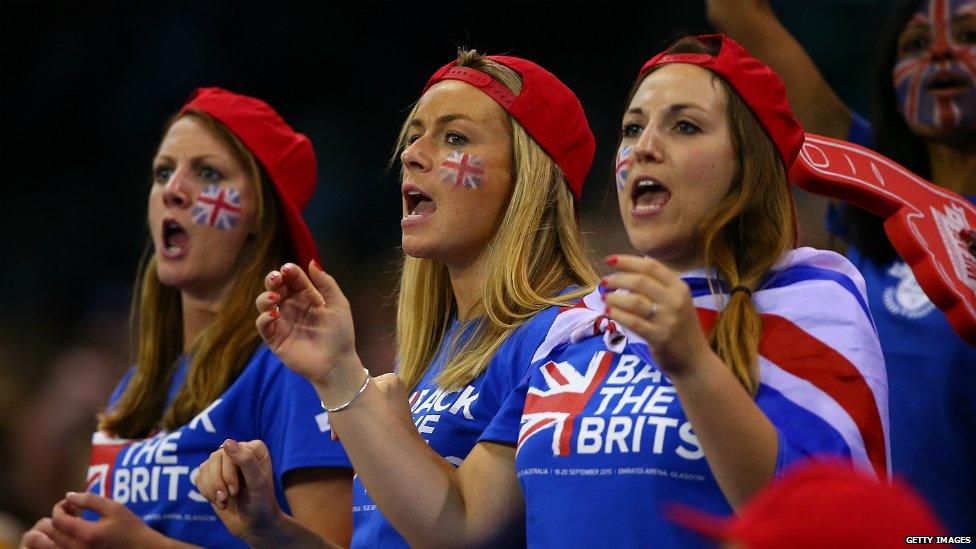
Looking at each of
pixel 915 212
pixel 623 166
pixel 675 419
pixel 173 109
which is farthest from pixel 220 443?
pixel 173 109

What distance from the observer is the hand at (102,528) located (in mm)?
3121

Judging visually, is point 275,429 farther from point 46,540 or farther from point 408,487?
point 408,487

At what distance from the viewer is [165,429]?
3.47m

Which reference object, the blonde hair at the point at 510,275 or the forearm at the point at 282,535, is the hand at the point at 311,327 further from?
the forearm at the point at 282,535

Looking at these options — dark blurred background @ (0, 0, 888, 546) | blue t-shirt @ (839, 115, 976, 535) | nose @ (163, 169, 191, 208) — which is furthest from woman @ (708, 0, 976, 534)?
dark blurred background @ (0, 0, 888, 546)

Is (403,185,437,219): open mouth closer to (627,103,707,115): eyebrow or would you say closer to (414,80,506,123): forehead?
(414,80,506,123): forehead

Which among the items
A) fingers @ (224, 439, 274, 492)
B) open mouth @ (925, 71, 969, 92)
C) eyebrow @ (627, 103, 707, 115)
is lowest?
fingers @ (224, 439, 274, 492)

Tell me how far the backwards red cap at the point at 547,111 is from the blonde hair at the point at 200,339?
811mm

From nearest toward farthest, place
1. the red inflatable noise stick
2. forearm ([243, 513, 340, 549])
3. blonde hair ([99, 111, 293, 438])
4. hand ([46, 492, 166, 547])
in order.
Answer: the red inflatable noise stick
forearm ([243, 513, 340, 549])
hand ([46, 492, 166, 547])
blonde hair ([99, 111, 293, 438])

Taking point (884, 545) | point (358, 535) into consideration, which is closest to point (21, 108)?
point (358, 535)

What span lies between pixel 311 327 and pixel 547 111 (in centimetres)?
87

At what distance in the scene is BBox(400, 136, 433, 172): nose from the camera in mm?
2990

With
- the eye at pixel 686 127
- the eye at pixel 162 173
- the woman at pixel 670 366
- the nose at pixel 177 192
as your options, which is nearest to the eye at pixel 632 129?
the woman at pixel 670 366

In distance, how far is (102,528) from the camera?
3.12m
